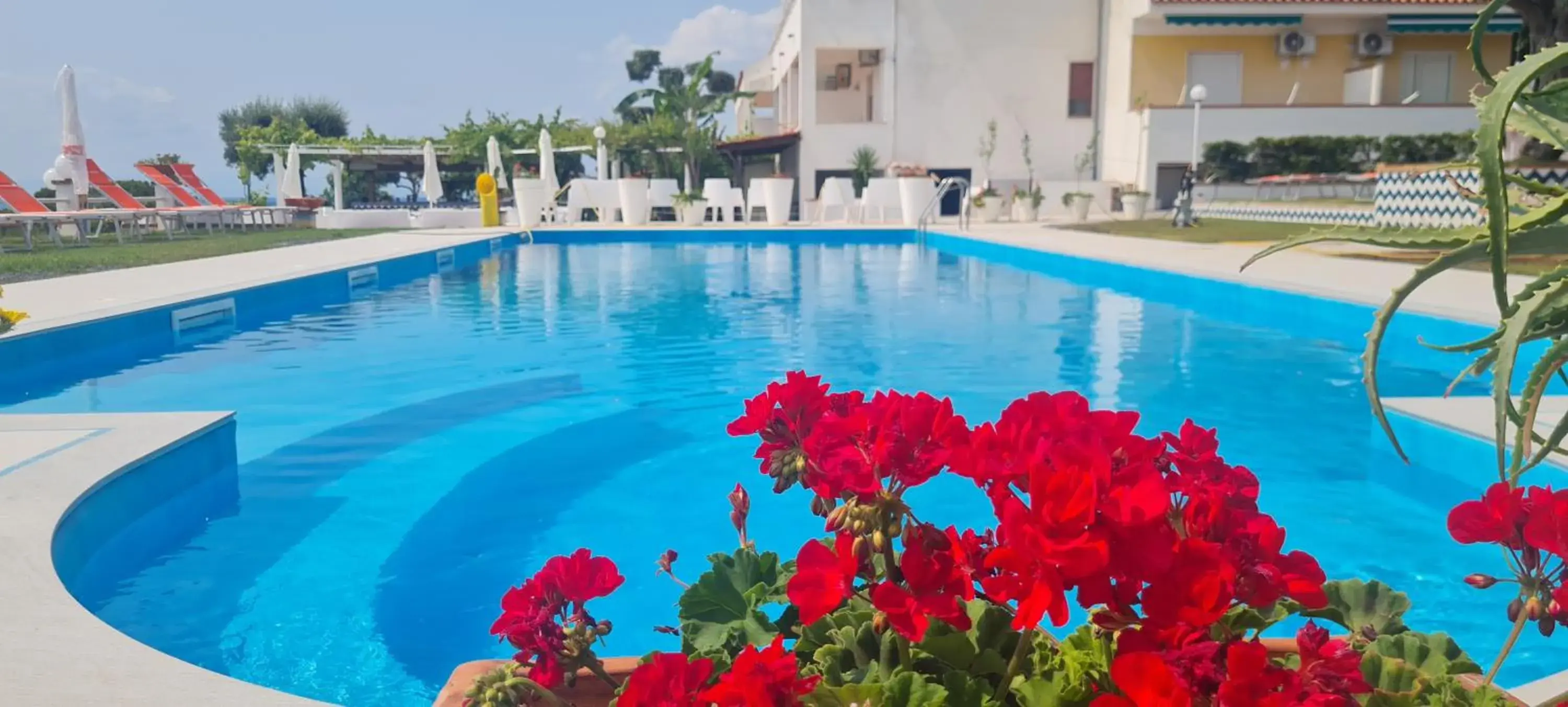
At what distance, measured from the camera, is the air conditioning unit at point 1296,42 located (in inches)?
881

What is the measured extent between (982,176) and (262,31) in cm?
4751

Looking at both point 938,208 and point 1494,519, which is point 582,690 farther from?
point 938,208

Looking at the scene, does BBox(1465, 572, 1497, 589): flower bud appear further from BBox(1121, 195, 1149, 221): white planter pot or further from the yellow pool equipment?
the yellow pool equipment

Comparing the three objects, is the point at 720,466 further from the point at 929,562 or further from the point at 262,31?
the point at 262,31

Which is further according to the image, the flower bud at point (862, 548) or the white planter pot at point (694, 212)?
the white planter pot at point (694, 212)

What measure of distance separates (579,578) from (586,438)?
13.8 ft

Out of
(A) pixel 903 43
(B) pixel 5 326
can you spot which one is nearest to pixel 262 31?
(A) pixel 903 43

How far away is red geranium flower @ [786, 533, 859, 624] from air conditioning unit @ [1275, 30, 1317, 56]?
981 inches

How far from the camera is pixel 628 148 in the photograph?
2658 centimetres

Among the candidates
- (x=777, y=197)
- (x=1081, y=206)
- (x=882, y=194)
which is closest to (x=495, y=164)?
(x=777, y=197)

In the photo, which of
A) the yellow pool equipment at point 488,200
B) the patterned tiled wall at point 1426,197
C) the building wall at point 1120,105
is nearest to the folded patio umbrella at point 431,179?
the yellow pool equipment at point 488,200

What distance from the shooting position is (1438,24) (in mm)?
21672

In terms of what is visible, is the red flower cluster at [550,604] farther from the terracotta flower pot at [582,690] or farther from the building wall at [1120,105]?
the building wall at [1120,105]

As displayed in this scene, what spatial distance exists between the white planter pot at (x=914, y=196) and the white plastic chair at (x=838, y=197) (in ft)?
4.04
